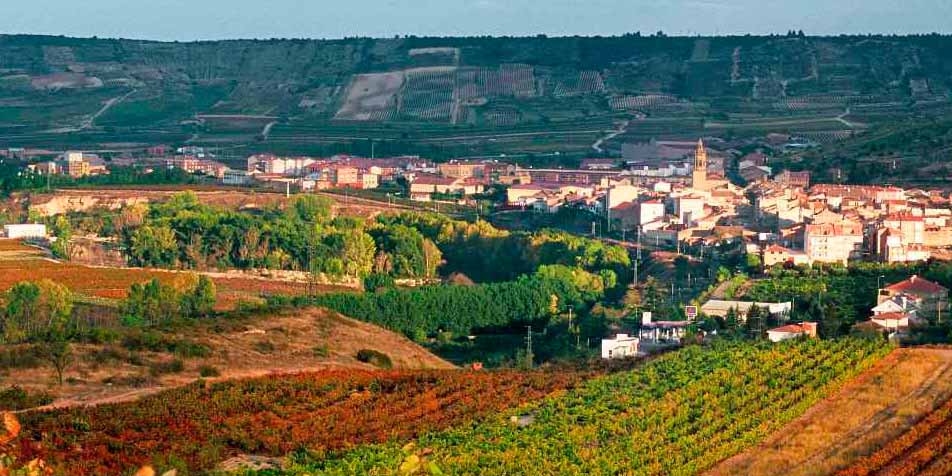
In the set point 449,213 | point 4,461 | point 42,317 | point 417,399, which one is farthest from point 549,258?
point 4,461

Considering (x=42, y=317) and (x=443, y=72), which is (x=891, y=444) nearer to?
(x=42, y=317)

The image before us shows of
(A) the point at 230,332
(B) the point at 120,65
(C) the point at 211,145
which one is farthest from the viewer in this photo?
(B) the point at 120,65

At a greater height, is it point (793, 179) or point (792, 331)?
point (793, 179)

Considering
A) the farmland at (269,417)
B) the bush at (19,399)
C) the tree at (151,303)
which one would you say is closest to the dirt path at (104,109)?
the tree at (151,303)

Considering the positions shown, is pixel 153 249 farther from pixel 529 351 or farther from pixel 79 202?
pixel 529 351

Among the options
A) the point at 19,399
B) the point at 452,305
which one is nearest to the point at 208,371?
the point at 19,399

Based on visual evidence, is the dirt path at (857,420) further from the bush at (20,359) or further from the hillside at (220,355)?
the bush at (20,359)

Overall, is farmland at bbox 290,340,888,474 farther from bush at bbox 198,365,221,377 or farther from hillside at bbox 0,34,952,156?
hillside at bbox 0,34,952,156
